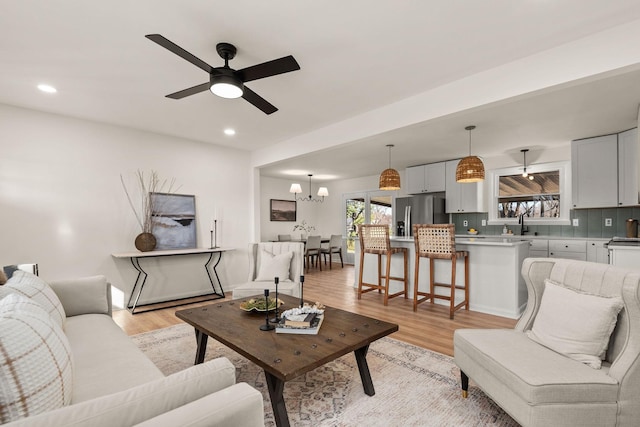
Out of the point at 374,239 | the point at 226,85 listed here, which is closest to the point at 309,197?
the point at 374,239

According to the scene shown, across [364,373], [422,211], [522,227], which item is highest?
[422,211]

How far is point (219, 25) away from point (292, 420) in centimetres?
255

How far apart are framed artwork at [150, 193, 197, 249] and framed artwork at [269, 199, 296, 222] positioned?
330 centimetres

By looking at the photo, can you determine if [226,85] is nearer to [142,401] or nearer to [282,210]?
[142,401]

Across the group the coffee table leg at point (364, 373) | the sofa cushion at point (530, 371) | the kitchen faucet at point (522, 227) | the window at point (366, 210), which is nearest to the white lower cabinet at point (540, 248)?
the kitchen faucet at point (522, 227)

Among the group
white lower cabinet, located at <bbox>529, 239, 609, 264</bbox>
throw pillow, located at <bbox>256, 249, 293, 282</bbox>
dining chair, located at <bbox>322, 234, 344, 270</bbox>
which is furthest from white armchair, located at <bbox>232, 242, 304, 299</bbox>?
dining chair, located at <bbox>322, 234, 344, 270</bbox>

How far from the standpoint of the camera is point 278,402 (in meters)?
1.61

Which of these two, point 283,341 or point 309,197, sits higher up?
point 309,197

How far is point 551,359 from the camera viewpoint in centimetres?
160

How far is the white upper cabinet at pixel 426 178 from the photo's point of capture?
6164 mm

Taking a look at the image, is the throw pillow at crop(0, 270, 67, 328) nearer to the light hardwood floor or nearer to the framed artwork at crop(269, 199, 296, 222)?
the light hardwood floor

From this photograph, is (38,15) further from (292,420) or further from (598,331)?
(598,331)

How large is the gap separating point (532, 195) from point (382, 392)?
5.08 m

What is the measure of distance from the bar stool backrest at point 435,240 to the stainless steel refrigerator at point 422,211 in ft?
7.24
